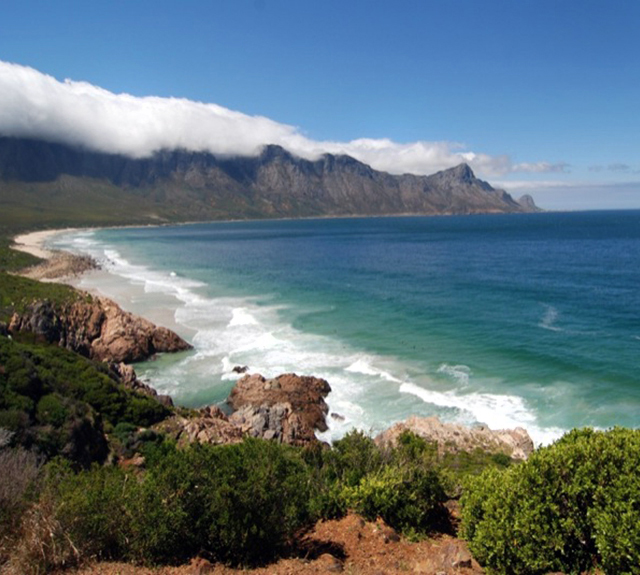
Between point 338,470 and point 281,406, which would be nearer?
point 338,470

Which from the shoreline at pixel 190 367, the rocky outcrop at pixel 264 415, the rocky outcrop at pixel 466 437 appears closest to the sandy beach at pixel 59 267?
the shoreline at pixel 190 367

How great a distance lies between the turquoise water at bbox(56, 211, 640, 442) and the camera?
29328 mm

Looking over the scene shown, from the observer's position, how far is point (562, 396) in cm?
2948

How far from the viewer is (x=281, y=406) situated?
2680 cm

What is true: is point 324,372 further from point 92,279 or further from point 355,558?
point 92,279

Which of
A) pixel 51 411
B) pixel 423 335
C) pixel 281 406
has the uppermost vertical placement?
pixel 51 411

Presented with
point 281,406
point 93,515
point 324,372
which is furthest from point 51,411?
point 324,372

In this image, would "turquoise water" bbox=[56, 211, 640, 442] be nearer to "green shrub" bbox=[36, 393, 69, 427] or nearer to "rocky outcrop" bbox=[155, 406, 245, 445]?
"rocky outcrop" bbox=[155, 406, 245, 445]

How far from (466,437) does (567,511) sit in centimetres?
1389

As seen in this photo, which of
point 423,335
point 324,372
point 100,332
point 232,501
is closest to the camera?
point 232,501

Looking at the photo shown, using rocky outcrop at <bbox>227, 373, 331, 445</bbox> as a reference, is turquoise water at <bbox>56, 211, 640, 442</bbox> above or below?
above

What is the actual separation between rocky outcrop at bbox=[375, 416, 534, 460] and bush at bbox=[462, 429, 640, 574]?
38.9 feet

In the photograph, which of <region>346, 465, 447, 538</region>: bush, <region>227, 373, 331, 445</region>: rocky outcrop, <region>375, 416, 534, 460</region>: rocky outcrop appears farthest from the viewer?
<region>227, 373, 331, 445</region>: rocky outcrop

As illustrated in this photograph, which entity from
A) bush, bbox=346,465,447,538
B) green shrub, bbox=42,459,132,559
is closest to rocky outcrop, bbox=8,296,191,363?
green shrub, bbox=42,459,132,559
